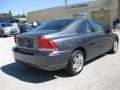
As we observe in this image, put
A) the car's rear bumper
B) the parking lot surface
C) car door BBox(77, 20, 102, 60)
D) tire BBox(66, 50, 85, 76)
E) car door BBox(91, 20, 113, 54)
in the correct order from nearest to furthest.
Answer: the parking lot surface → the car's rear bumper → tire BBox(66, 50, 85, 76) → car door BBox(77, 20, 102, 60) → car door BBox(91, 20, 113, 54)

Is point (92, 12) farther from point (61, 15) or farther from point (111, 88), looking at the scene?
point (111, 88)

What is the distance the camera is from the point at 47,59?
4898 mm

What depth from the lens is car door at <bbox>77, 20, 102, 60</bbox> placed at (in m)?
5.92

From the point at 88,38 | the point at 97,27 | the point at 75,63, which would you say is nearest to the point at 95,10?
the point at 97,27

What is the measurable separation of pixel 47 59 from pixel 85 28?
194cm

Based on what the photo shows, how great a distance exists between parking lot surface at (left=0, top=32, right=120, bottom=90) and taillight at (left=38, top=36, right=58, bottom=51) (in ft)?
2.78

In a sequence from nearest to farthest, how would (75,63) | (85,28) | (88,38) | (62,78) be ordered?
1. (62,78)
2. (75,63)
3. (88,38)
4. (85,28)

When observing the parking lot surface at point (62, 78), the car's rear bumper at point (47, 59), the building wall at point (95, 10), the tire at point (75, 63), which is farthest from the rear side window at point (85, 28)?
the building wall at point (95, 10)

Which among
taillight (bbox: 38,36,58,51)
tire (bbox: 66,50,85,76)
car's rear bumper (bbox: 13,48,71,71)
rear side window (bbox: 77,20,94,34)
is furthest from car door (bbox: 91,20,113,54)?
taillight (bbox: 38,36,58,51)

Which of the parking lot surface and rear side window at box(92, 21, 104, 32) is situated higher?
rear side window at box(92, 21, 104, 32)

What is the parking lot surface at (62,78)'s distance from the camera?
4773 mm

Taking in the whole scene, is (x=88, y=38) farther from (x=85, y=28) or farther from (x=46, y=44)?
(x=46, y=44)

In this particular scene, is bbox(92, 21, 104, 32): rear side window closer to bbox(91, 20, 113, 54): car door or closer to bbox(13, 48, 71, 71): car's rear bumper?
bbox(91, 20, 113, 54): car door

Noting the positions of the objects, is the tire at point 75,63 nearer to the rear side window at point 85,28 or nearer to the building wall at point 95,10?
the rear side window at point 85,28
